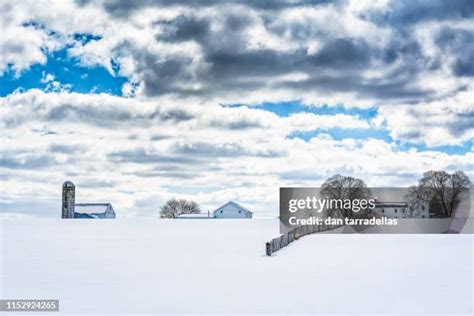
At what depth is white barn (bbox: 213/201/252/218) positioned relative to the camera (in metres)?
129

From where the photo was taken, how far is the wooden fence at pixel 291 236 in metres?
30.9

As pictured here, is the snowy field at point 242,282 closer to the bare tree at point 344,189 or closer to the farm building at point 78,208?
the bare tree at point 344,189

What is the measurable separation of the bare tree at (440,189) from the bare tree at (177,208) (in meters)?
68.2

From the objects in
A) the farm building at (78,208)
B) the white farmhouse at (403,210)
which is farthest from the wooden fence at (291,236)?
the farm building at (78,208)

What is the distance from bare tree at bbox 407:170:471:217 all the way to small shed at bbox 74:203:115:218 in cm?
6071

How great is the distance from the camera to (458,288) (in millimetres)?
19047

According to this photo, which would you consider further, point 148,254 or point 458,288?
point 148,254

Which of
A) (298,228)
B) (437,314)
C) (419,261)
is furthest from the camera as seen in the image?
(298,228)

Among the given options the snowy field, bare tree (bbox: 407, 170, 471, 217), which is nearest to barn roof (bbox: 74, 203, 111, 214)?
bare tree (bbox: 407, 170, 471, 217)

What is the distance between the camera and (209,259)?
92.8 ft

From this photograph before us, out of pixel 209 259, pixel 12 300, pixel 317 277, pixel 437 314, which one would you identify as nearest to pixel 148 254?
pixel 209 259

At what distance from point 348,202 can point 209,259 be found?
43.8m

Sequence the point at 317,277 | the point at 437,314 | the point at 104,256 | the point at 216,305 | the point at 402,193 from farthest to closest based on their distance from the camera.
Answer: the point at 402,193 < the point at 104,256 < the point at 317,277 < the point at 216,305 < the point at 437,314

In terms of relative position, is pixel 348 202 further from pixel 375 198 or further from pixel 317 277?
pixel 317 277
